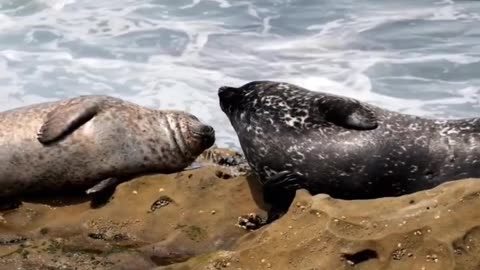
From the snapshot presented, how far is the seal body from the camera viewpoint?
5.38m

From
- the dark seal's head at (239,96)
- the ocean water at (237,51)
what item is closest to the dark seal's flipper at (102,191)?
the dark seal's head at (239,96)

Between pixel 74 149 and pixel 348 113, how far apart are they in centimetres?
211

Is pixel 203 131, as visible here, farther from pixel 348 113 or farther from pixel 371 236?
pixel 371 236

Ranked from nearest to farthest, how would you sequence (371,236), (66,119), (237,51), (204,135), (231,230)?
(371,236)
(231,230)
(66,119)
(204,135)
(237,51)

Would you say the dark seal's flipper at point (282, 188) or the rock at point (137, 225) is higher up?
the dark seal's flipper at point (282, 188)

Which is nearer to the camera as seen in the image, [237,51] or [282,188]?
[282,188]

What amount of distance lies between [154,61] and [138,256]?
807cm

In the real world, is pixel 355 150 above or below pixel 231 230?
above

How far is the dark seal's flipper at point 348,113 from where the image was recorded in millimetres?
5555

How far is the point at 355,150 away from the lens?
17.8 feet

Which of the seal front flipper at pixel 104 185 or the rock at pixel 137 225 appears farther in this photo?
the seal front flipper at pixel 104 185

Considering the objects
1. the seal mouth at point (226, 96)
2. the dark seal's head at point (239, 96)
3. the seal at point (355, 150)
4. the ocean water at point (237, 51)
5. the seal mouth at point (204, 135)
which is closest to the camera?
the seal at point (355, 150)

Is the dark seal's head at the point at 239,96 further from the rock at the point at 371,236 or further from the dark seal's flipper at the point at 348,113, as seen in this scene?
the rock at the point at 371,236

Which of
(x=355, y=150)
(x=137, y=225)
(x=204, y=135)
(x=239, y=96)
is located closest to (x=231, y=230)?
(x=137, y=225)
